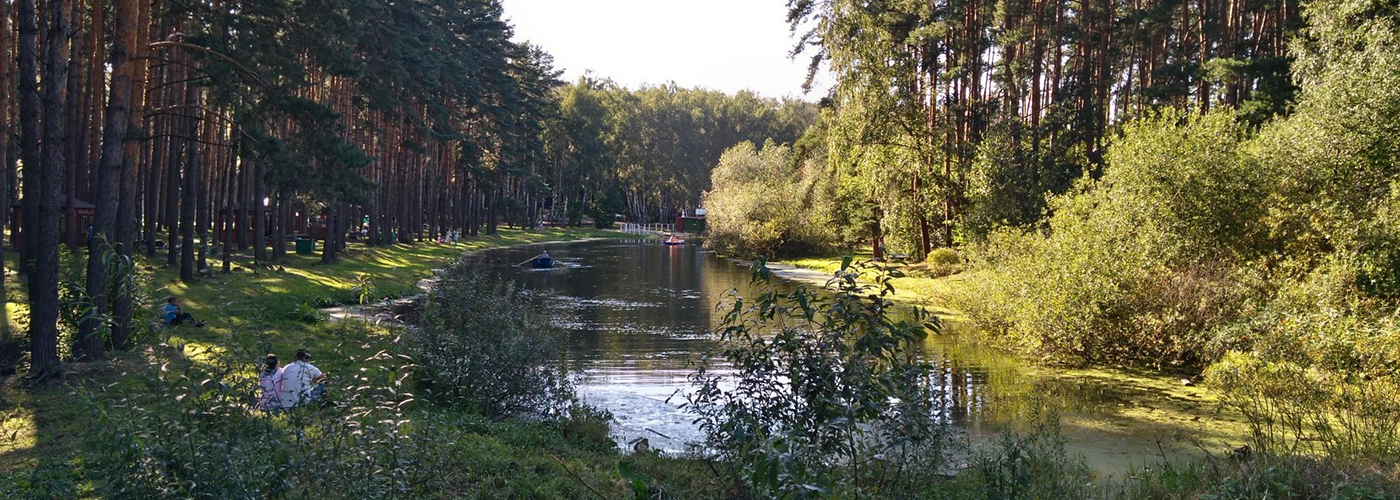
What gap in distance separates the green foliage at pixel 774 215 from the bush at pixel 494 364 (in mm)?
37105

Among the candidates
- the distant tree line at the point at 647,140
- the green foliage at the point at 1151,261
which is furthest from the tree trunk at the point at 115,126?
the distant tree line at the point at 647,140

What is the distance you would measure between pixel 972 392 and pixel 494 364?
839 cm

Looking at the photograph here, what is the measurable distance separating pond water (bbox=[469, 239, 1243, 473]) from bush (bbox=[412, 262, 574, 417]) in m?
1.10

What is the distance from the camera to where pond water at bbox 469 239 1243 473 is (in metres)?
12.9

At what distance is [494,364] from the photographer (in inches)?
523

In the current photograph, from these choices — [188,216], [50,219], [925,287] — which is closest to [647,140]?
[925,287]

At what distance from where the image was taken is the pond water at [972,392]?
12852 millimetres

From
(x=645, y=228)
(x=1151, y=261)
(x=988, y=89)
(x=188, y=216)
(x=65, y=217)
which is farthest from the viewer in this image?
(x=645, y=228)

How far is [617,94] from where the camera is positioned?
110500 millimetres

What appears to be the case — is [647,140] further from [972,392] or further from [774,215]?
[972,392]

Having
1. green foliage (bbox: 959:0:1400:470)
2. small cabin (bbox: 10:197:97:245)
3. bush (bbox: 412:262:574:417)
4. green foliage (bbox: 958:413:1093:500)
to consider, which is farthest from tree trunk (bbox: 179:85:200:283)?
green foliage (bbox: 958:413:1093:500)

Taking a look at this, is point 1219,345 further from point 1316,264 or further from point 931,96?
point 931,96

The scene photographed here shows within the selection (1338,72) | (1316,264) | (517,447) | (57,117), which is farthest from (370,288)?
(1338,72)

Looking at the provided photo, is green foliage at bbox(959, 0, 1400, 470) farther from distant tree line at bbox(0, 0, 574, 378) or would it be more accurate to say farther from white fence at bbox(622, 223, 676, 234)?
white fence at bbox(622, 223, 676, 234)
